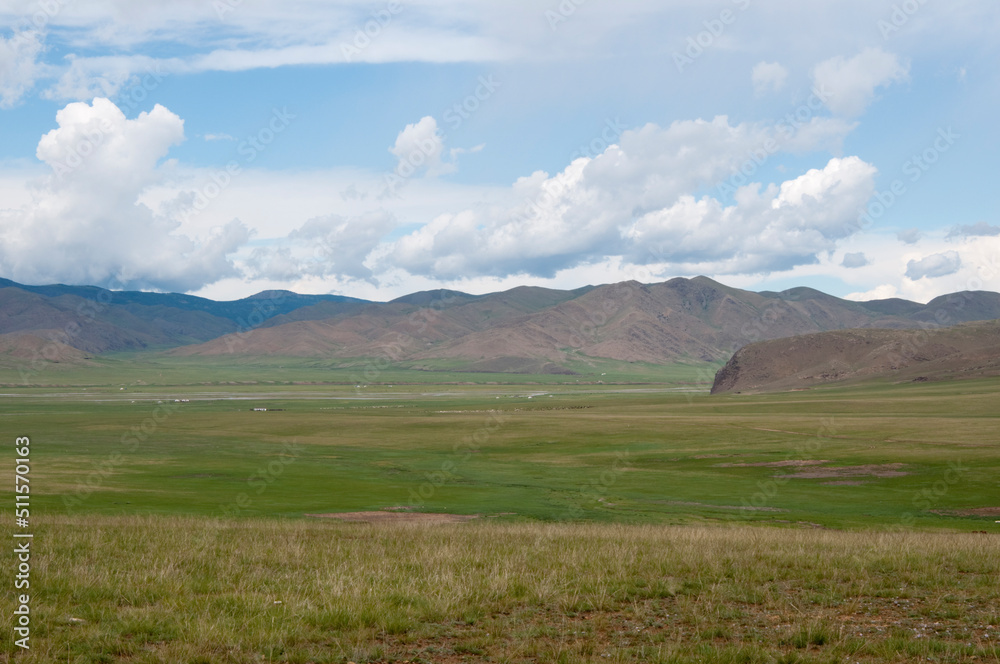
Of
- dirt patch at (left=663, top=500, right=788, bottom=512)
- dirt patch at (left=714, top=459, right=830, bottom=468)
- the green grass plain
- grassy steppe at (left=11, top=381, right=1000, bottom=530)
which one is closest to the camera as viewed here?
the green grass plain

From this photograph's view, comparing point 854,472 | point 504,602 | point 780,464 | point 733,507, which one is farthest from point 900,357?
point 504,602

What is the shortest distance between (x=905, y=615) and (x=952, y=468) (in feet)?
148

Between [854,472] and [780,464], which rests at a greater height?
[854,472]

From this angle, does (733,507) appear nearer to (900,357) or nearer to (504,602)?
(504,602)

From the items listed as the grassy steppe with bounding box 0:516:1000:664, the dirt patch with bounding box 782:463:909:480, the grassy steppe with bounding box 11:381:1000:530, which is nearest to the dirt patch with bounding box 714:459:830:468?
the grassy steppe with bounding box 11:381:1000:530

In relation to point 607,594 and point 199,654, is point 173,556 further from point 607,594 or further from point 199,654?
point 607,594

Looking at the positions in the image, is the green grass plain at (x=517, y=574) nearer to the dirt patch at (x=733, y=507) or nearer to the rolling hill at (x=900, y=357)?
the dirt patch at (x=733, y=507)

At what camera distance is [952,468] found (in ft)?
159

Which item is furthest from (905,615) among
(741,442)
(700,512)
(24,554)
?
(741,442)

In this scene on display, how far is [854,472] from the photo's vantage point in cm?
5019

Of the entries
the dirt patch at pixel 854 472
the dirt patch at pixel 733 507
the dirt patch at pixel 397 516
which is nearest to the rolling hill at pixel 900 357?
the dirt patch at pixel 854 472

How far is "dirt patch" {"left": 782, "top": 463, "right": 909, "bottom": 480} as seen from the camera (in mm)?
48875

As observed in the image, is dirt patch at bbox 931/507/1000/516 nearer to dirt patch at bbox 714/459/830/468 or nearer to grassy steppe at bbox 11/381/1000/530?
grassy steppe at bbox 11/381/1000/530

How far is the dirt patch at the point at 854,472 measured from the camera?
48875mm
